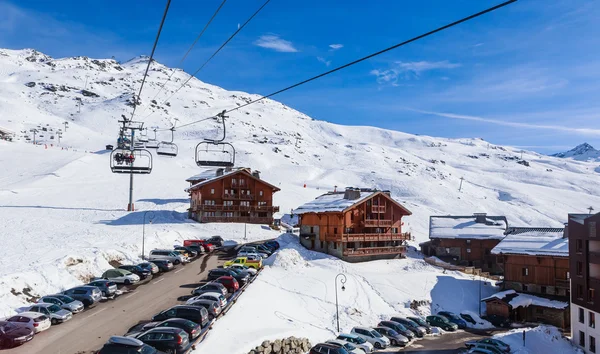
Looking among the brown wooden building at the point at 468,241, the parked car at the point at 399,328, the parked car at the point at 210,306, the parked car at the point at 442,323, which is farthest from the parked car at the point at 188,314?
the brown wooden building at the point at 468,241

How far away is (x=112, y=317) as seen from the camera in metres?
28.7

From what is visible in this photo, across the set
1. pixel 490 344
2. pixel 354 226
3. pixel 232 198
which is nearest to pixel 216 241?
pixel 232 198

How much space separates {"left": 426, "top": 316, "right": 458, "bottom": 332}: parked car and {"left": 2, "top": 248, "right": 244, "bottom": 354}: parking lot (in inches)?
895

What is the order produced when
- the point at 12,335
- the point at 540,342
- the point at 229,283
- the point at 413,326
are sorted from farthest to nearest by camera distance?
1. the point at 413,326
2. the point at 540,342
3. the point at 229,283
4. the point at 12,335

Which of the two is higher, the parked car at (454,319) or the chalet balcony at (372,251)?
the chalet balcony at (372,251)

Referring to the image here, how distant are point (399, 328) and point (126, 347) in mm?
24529

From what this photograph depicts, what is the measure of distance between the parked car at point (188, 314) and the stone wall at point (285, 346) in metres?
4.18

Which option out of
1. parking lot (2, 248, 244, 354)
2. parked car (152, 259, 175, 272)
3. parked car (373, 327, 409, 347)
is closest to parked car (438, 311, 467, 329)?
parked car (373, 327, 409, 347)

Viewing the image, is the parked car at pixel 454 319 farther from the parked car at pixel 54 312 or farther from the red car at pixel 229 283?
the parked car at pixel 54 312

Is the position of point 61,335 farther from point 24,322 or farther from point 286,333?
point 286,333

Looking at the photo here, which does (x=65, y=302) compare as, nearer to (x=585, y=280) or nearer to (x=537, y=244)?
(x=585, y=280)

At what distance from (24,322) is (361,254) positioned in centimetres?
4201

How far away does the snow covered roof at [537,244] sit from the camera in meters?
52.1

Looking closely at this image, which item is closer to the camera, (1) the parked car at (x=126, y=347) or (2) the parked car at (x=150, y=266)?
(1) the parked car at (x=126, y=347)
